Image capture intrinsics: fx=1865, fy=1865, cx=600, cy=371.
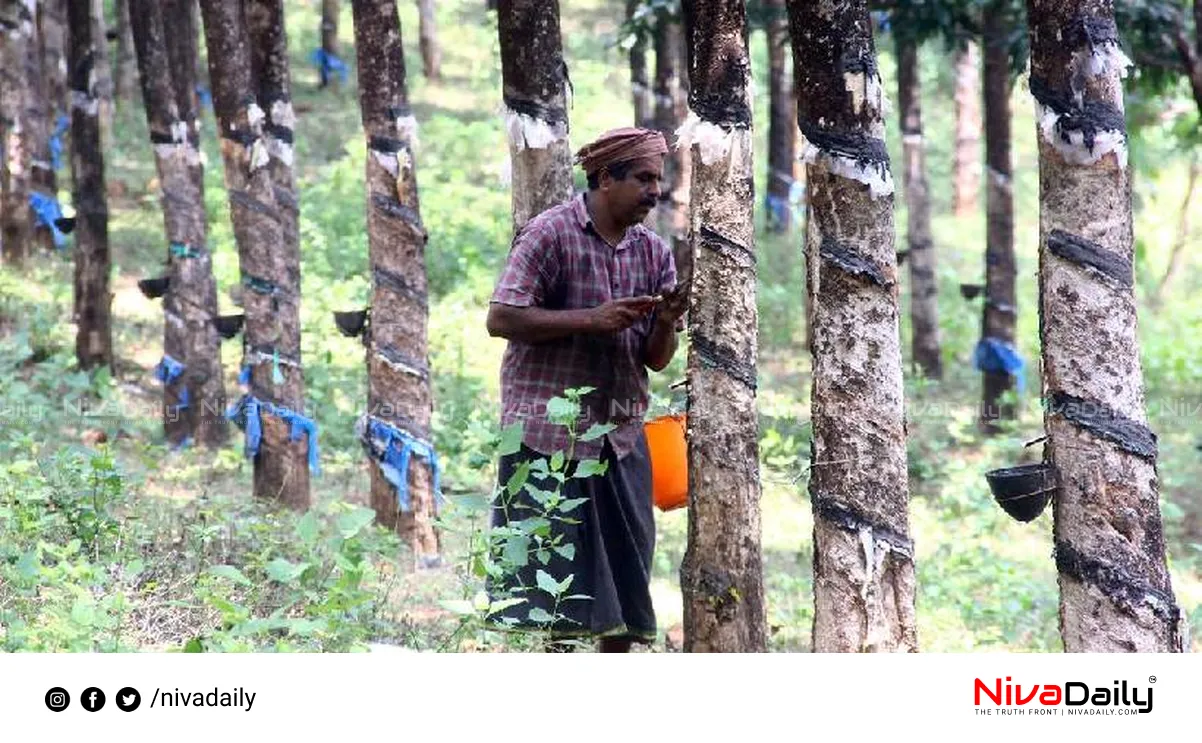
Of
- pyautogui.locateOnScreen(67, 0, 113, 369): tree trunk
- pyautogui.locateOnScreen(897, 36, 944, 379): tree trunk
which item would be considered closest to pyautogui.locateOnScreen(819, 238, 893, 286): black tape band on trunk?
pyautogui.locateOnScreen(67, 0, 113, 369): tree trunk

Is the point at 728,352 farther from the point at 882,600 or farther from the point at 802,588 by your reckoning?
the point at 802,588

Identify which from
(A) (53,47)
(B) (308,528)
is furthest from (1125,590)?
(A) (53,47)

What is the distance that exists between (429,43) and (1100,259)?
24.3 m

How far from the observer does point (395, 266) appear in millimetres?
9422

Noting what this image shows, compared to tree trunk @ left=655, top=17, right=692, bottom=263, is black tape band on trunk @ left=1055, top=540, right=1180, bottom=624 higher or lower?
lower

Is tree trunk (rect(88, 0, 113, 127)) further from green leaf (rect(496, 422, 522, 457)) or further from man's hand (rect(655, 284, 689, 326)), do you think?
green leaf (rect(496, 422, 522, 457))

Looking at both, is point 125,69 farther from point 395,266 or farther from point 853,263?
point 853,263

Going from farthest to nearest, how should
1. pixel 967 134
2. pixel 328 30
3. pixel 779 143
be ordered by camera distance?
1. pixel 328 30
2. pixel 967 134
3. pixel 779 143

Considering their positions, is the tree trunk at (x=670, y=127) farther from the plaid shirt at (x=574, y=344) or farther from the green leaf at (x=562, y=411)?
the green leaf at (x=562, y=411)

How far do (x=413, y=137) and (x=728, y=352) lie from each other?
12.5ft

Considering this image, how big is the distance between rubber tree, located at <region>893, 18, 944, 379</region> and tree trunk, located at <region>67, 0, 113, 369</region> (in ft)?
23.6

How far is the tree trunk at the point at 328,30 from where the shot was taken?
2648 cm

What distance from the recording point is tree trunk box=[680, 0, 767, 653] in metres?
6.20

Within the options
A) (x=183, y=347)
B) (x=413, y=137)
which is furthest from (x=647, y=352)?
(x=183, y=347)
